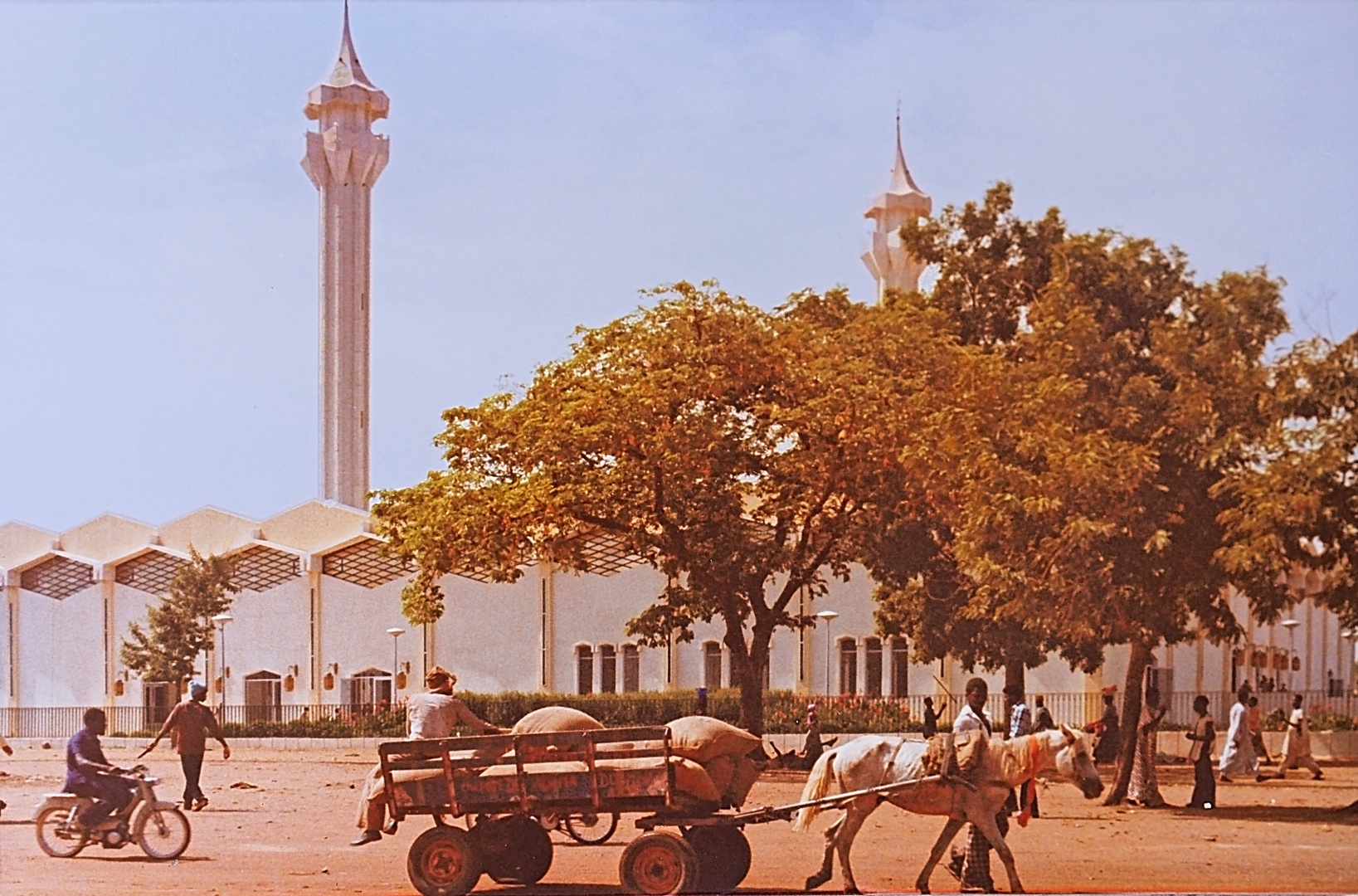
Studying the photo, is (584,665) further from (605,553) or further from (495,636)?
(605,553)

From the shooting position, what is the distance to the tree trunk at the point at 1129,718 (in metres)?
11.1

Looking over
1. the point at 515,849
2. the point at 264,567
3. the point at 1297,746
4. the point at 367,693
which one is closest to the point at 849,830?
the point at 515,849

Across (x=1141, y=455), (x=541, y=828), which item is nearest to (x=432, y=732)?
(x=541, y=828)

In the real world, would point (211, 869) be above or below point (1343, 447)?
below

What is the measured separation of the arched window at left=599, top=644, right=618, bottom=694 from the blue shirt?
3.01 m

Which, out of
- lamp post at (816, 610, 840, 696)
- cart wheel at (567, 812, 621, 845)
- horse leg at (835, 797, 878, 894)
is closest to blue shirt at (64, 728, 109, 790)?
cart wheel at (567, 812, 621, 845)

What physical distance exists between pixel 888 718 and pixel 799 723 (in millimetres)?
518

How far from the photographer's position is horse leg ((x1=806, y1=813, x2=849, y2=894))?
879cm

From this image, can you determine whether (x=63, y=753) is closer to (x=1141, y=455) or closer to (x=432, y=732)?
(x=432, y=732)

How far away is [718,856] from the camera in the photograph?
8758mm

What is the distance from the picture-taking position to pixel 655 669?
11.3m

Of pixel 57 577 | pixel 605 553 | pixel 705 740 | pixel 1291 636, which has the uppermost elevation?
pixel 605 553

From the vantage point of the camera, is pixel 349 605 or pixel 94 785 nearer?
pixel 94 785

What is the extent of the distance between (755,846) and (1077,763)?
2.10m
